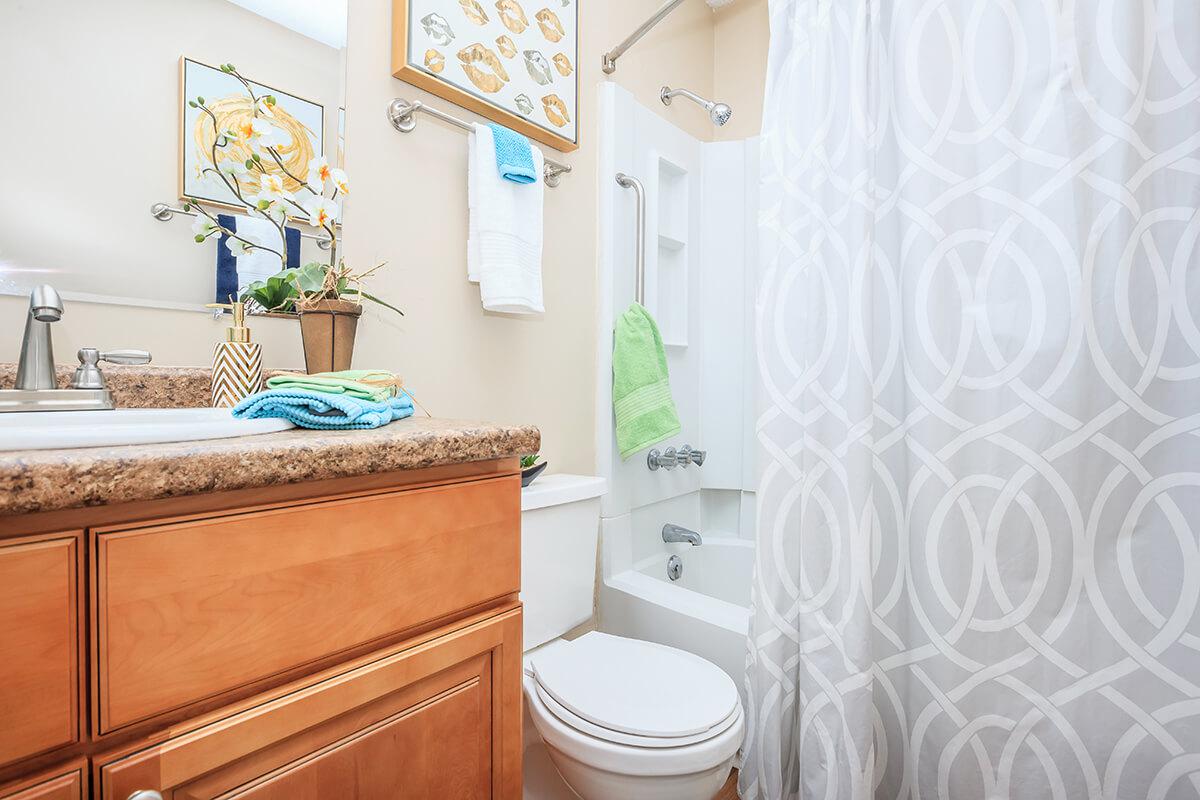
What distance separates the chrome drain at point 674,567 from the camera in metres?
1.91

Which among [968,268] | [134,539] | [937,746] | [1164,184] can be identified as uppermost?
[1164,184]

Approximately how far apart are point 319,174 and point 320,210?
0.07 metres

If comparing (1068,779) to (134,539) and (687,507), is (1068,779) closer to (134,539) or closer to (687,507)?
(687,507)

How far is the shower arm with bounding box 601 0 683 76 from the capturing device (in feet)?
5.38

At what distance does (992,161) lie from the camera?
3.49 ft

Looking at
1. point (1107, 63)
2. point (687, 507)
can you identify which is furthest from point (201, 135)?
point (687, 507)

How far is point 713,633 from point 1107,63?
4.53 ft

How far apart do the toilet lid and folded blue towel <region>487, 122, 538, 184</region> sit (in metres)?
1.10

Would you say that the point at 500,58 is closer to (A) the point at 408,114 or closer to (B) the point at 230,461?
(A) the point at 408,114

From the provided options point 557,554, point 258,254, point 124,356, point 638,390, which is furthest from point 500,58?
point 557,554

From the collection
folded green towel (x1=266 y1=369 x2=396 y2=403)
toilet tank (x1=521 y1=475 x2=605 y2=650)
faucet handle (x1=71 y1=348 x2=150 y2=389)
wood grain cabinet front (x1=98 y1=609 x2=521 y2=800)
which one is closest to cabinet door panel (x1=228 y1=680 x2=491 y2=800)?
wood grain cabinet front (x1=98 y1=609 x2=521 y2=800)

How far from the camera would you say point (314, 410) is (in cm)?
68

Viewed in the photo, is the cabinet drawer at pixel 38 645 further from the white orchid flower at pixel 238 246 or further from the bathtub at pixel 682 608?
the bathtub at pixel 682 608

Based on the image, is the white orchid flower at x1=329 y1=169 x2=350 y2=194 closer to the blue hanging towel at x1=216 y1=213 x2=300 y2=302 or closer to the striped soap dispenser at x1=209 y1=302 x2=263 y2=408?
the blue hanging towel at x1=216 y1=213 x2=300 y2=302
